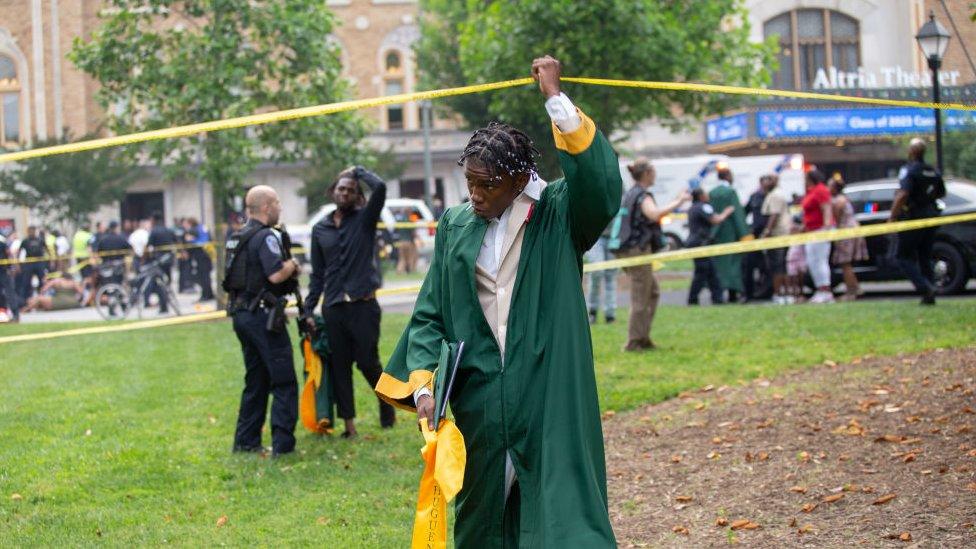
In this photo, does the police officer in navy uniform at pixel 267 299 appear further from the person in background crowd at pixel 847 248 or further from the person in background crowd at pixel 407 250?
the person in background crowd at pixel 407 250

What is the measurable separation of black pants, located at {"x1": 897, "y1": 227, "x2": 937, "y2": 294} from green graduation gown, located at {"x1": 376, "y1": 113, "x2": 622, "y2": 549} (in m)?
10.6

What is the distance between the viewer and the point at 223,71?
18.4 meters

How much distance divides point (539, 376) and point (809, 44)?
1542 inches

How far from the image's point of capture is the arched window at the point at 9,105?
26853 mm

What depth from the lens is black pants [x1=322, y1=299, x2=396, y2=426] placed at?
8836mm

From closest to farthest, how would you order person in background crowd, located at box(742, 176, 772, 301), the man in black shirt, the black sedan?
the man in black shirt → the black sedan → person in background crowd, located at box(742, 176, 772, 301)

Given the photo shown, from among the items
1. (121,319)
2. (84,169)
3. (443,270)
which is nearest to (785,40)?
(84,169)

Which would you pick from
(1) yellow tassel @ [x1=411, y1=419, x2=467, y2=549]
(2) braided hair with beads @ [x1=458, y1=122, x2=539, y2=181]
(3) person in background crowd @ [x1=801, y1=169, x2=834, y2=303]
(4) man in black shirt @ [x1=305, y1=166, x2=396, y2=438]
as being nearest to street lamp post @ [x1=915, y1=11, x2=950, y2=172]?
(3) person in background crowd @ [x1=801, y1=169, x2=834, y2=303]

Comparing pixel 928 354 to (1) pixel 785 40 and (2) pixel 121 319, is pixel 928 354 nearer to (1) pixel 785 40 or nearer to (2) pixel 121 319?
(2) pixel 121 319

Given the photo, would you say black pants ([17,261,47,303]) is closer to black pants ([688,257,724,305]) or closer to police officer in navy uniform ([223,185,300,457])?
black pants ([688,257,724,305])

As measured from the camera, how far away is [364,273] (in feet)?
28.9

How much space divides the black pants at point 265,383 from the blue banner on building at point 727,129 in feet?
100

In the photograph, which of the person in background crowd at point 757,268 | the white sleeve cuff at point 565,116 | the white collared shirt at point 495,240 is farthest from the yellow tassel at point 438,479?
the person in background crowd at point 757,268

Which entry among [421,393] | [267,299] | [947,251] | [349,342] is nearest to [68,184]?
[947,251]
